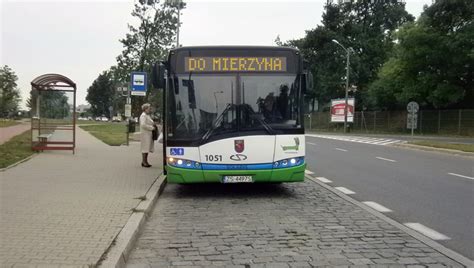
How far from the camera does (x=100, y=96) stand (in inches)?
5502

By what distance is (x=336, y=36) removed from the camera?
63812 mm

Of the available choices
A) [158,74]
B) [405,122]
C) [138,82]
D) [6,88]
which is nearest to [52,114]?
[138,82]

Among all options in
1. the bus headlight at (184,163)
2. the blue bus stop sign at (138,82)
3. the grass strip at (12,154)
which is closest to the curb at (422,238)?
the bus headlight at (184,163)

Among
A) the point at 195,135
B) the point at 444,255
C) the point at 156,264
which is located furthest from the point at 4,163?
→ the point at 444,255

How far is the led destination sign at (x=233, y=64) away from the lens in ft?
31.7

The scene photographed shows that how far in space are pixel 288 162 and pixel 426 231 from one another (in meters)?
3.18

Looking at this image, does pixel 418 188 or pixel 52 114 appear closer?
pixel 418 188

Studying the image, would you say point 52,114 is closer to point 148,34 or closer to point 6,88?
point 148,34

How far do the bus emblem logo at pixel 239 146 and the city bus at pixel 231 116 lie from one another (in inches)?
0.5

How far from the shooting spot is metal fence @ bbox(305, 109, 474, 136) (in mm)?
41812

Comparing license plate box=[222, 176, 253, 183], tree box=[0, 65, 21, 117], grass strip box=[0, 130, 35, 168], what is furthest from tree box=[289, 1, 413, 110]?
license plate box=[222, 176, 253, 183]

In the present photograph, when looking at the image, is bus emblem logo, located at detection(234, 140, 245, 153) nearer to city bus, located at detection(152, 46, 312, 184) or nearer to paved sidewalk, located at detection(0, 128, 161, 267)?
city bus, located at detection(152, 46, 312, 184)

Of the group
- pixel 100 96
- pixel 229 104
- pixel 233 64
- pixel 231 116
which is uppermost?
pixel 100 96

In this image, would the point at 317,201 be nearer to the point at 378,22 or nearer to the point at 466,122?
the point at 466,122
